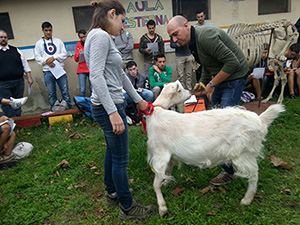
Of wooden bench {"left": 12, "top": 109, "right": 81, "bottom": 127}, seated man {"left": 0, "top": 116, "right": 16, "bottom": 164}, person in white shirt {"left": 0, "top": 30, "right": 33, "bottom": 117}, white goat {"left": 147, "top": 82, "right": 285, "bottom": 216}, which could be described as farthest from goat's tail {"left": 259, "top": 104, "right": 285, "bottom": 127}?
person in white shirt {"left": 0, "top": 30, "right": 33, "bottom": 117}

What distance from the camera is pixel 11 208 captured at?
308 cm

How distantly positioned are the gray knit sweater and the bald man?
1.10 metres

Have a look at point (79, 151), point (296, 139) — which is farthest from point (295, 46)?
point (79, 151)

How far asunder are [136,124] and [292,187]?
3735 mm

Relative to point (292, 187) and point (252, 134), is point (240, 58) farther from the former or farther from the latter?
point (292, 187)

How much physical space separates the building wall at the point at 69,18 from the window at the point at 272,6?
35cm

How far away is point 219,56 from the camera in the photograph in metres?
2.88

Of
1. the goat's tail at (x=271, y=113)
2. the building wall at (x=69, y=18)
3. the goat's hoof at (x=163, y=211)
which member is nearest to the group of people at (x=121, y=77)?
the goat's hoof at (x=163, y=211)

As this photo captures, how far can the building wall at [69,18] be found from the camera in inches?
297

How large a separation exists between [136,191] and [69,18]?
21.8 ft

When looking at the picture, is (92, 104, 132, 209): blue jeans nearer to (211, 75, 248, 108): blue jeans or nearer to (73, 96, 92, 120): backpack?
(211, 75, 248, 108): blue jeans

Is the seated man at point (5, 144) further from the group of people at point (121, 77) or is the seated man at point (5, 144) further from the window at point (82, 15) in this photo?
the window at point (82, 15)

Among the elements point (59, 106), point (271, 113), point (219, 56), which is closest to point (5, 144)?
point (59, 106)

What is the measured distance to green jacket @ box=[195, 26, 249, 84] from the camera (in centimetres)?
283
